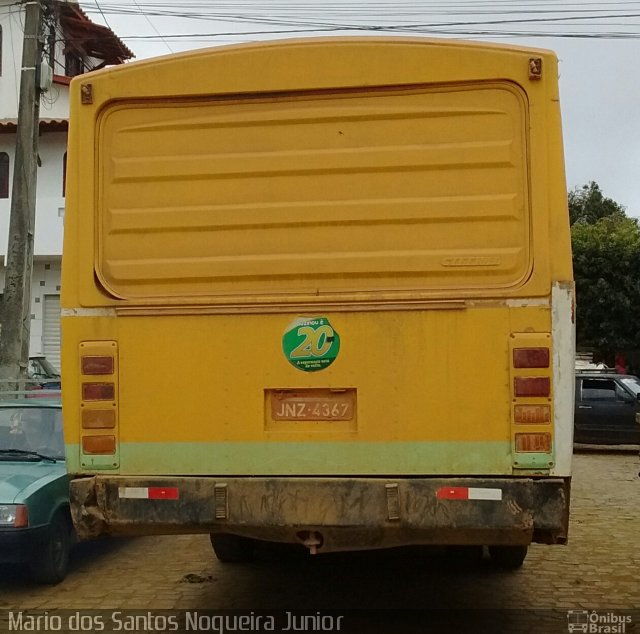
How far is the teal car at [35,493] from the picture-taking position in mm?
5988

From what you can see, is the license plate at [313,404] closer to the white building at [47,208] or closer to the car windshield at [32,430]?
the car windshield at [32,430]

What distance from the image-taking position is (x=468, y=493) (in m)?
4.16

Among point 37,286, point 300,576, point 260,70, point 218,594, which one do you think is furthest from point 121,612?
point 37,286

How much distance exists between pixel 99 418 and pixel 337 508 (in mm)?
1365

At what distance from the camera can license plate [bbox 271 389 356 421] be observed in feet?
14.2

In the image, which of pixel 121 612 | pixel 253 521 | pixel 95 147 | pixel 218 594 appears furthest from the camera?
pixel 218 594

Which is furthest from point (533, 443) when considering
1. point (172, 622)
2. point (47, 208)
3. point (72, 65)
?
point (72, 65)

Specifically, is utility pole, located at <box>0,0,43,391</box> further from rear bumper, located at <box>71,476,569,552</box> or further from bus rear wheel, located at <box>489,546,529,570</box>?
rear bumper, located at <box>71,476,569,552</box>

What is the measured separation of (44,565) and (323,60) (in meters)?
4.28

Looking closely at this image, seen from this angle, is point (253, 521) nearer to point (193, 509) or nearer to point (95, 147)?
point (193, 509)

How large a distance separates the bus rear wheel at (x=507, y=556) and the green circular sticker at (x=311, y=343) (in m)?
3.15

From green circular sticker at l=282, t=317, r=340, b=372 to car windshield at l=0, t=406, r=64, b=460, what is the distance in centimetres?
357

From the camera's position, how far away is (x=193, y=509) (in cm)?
433

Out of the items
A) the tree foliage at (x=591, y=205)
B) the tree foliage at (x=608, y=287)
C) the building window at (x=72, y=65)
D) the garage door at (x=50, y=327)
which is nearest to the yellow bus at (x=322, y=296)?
the garage door at (x=50, y=327)
